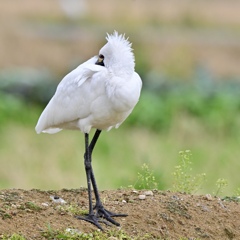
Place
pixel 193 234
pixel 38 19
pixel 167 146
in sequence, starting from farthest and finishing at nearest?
pixel 38 19 → pixel 167 146 → pixel 193 234

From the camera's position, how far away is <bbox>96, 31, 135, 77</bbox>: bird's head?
320 inches

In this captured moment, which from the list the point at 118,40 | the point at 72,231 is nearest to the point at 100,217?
the point at 72,231

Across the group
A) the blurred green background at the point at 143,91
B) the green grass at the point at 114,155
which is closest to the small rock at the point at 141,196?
the blurred green background at the point at 143,91

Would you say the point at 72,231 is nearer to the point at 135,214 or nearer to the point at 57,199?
the point at 135,214

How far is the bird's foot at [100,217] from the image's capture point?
7.90 m

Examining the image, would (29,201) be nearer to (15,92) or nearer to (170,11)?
(15,92)

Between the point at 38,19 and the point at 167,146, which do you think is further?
the point at 38,19

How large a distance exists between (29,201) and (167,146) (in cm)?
751

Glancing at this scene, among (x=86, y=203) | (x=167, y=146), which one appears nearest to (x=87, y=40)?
(x=167, y=146)

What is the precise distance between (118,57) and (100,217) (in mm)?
1424

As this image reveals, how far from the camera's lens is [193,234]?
798 cm

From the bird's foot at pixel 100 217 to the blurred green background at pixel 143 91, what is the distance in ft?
8.90

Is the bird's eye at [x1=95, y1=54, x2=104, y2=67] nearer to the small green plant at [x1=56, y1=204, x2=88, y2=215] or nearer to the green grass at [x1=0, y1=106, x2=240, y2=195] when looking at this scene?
the small green plant at [x1=56, y1=204, x2=88, y2=215]

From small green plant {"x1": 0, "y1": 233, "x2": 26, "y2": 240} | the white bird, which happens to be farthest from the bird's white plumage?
small green plant {"x1": 0, "y1": 233, "x2": 26, "y2": 240}
